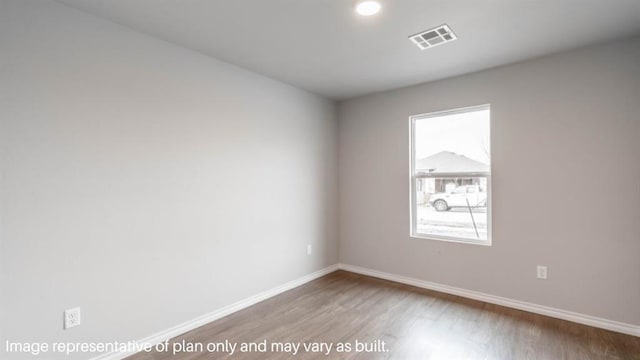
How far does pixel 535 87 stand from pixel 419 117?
1208mm

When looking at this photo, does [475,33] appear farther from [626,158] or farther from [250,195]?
[250,195]

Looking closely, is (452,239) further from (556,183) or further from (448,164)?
(556,183)

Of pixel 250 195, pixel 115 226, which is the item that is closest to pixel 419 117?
pixel 250 195

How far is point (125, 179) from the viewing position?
228 cm

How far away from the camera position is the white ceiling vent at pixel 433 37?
2.38 meters

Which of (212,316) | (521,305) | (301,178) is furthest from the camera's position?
(301,178)

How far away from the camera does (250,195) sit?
10.7 ft

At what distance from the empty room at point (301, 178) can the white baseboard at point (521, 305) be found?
0.06 ft

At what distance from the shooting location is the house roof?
338 centimetres

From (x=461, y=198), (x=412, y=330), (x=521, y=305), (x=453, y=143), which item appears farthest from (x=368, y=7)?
(x=521, y=305)

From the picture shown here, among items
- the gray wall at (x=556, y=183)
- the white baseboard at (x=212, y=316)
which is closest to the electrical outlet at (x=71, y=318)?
the white baseboard at (x=212, y=316)

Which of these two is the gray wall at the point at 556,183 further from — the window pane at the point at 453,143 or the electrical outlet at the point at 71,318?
the electrical outlet at the point at 71,318

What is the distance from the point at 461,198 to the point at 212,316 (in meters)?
2.96

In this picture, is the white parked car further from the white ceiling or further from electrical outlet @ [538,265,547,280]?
the white ceiling
